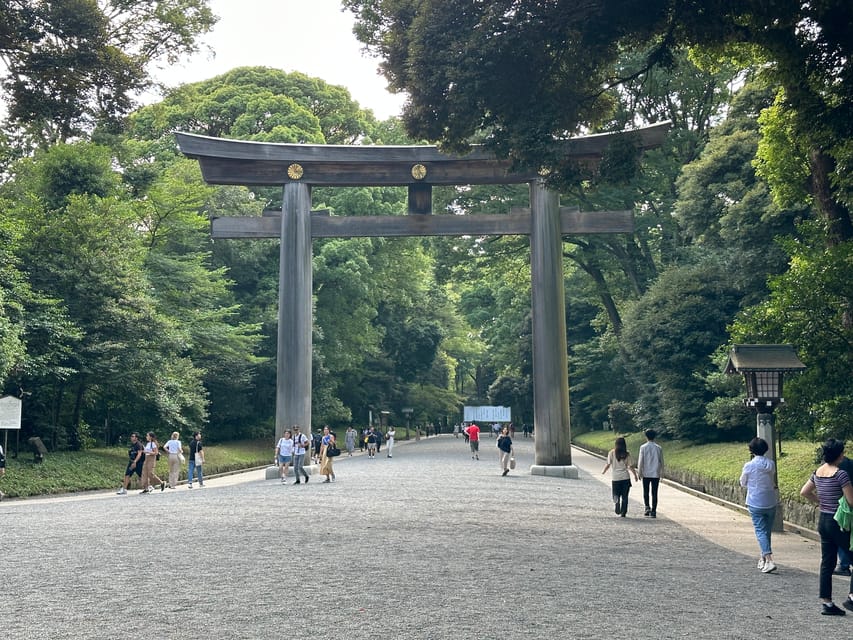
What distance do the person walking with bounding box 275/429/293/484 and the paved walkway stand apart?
21.4 ft

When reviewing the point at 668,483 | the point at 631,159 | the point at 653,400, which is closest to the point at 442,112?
the point at 631,159

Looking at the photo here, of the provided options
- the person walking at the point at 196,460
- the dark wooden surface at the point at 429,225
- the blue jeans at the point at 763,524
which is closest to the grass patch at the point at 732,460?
the blue jeans at the point at 763,524

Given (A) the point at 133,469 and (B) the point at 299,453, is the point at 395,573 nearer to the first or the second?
(A) the point at 133,469

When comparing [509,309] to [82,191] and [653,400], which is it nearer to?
[653,400]

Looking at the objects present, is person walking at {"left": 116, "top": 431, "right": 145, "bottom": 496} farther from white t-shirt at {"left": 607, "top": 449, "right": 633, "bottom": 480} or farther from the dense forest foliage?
white t-shirt at {"left": 607, "top": 449, "right": 633, "bottom": 480}

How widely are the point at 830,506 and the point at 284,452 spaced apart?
17.5 metres

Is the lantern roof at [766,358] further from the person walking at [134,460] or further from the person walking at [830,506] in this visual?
the person walking at [134,460]

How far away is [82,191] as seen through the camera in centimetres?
3012

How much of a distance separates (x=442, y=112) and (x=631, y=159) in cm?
324

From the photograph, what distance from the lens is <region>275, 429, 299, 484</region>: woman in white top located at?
78.2 feet

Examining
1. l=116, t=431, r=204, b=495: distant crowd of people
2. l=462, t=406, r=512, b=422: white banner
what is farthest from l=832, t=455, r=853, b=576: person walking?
l=462, t=406, r=512, b=422: white banner

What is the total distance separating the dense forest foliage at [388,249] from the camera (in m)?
A: 14.6

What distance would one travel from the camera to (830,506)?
817 cm

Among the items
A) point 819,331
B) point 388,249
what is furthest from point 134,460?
point 388,249
